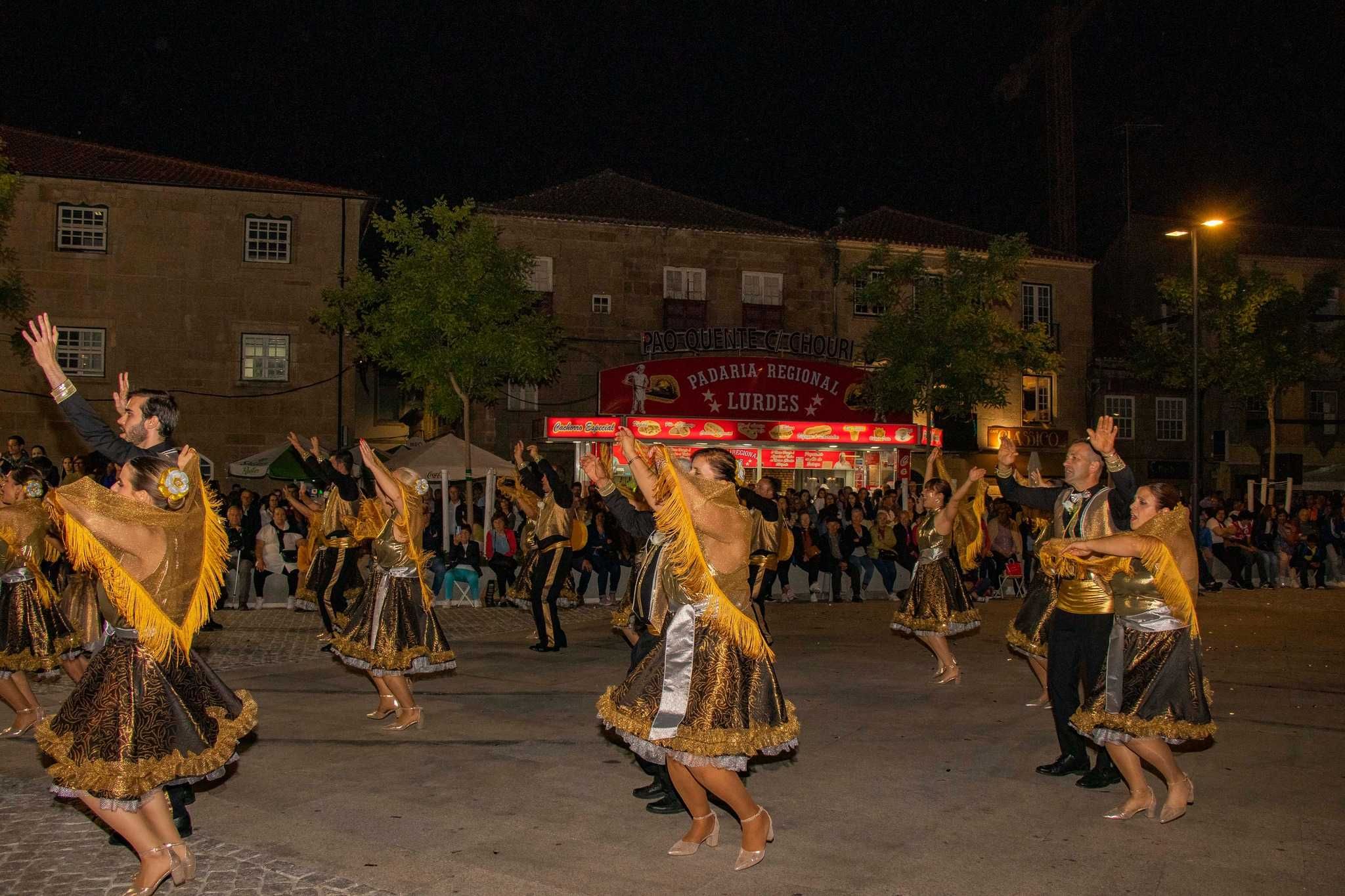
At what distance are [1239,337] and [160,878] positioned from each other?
34.8 meters

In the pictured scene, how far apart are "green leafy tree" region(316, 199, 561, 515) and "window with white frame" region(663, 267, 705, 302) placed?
953 centimetres

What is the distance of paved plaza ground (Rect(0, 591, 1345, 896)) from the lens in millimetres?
5121

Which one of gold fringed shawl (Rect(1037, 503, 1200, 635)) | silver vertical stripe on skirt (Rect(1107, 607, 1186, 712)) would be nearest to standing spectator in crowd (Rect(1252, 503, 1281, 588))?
gold fringed shawl (Rect(1037, 503, 1200, 635))

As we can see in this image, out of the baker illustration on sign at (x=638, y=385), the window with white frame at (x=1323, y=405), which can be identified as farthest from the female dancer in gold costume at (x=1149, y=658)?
the window with white frame at (x=1323, y=405)

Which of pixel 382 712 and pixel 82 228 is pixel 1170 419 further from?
pixel 382 712

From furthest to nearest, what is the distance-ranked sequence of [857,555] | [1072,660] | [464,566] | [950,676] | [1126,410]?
[1126,410], [857,555], [464,566], [950,676], [1072,660]

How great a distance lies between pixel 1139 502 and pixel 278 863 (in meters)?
4.79

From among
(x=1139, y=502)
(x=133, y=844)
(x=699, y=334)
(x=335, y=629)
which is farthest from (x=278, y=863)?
(x=699, y=334)

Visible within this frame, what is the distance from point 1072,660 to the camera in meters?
6.77

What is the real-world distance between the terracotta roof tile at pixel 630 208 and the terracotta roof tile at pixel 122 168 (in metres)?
5.22

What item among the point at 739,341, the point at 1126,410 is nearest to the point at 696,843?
the point at 739,341

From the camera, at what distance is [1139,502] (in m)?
6.30

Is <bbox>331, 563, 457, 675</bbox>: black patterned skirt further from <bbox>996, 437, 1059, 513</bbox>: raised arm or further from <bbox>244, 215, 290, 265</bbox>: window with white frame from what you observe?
<bbox>244, 215, 290, 265</bbox>: window with white frame

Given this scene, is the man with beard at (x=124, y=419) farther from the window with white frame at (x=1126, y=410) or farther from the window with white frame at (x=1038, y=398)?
the window with white frame at (x=1126, y=410)
